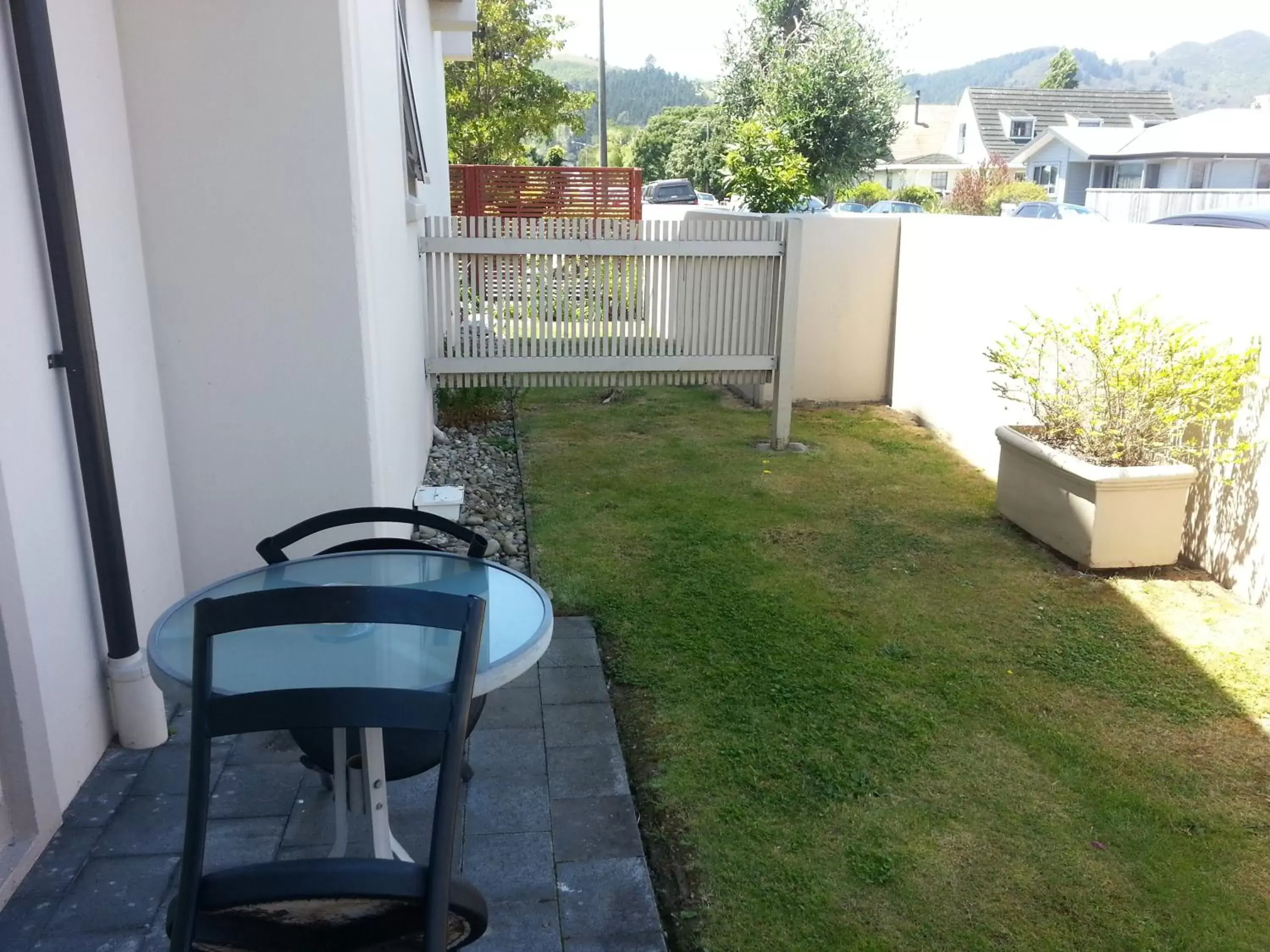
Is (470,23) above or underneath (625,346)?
above

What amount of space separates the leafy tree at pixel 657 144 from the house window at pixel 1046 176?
639 inches

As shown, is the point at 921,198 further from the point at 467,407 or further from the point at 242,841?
the point at 242,841

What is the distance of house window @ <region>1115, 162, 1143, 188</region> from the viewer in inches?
1529

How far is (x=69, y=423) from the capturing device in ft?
8.92

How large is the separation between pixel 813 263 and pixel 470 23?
381 cm

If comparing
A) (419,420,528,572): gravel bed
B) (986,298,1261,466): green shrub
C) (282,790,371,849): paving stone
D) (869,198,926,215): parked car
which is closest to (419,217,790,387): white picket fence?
(419,420,528,572): gravel bed

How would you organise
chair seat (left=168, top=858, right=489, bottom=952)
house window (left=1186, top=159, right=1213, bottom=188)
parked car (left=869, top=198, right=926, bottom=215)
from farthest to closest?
house window (left=1186, top=159, right=1213, bottom=188), parked car (left=869, top=198, right=926, bottom=215), chair seat (left=168, top=858, right=489, bottom=952)

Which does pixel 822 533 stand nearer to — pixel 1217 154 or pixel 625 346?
pixel 625 346

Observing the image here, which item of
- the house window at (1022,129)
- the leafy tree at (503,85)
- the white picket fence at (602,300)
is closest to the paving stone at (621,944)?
the white picket fence at (602,300)

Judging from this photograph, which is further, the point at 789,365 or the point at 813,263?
the point at 813,263

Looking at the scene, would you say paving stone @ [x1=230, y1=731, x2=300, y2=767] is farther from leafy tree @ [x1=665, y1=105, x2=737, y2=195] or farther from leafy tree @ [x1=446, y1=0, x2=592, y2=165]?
leafy tree @ [x1=665, y1=105, x2=737, y2=195]

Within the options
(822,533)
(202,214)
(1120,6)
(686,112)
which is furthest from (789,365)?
(1120,6)

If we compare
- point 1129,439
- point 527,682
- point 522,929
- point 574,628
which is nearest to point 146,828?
point 522,929

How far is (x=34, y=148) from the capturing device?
98.0 inches
